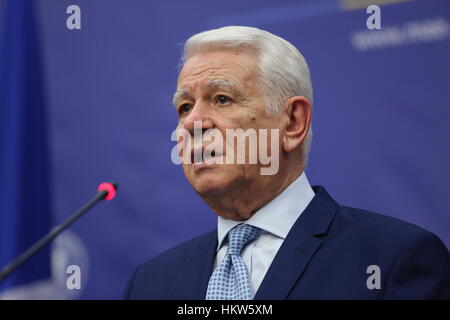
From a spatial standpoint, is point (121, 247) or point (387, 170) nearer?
point (387, 170)

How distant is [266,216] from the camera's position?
6.81ft

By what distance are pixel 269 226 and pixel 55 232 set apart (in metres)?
0.68

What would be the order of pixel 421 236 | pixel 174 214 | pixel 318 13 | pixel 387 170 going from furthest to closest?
pixel 174 214 < pixel 318 13 < pixel 387 170 < pixel 421 236

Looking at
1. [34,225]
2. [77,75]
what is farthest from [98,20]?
[34,225]

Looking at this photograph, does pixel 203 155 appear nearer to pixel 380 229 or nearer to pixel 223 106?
pixel 223 106

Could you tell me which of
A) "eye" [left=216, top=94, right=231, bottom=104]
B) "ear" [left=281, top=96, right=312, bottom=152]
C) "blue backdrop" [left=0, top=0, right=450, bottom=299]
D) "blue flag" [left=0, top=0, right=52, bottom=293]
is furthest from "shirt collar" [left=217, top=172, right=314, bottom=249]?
"blue flag" [left=0, top=0, right=52, bottom=293]

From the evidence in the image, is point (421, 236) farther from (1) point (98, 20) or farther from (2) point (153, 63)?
(1) point (98, 20)

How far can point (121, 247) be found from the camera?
3.37 metres

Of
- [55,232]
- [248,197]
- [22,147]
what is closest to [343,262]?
[248,197]

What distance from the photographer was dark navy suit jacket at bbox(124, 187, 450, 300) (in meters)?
1.80

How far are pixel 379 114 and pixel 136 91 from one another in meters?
1.25

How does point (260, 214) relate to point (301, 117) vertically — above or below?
below

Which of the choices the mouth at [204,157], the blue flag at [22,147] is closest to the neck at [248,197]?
the mouth at [204,157]

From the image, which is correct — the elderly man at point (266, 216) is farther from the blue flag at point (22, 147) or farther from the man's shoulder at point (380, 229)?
the blue flag at point (22, 147)
